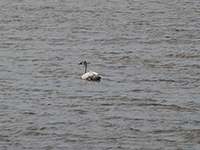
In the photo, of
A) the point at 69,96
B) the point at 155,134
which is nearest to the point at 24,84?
the point at 69,96

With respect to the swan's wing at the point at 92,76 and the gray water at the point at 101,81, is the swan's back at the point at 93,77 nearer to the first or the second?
the swan's wing at the point at 92,76

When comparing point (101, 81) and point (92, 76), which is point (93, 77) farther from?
point (101, 81)

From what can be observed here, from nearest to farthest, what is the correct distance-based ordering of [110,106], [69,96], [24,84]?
1. [110,106]
2. [69,96]
3. [24,84]

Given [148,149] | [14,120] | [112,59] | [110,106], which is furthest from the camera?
[112,59]

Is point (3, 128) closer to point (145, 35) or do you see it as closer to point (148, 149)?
point (148, 149)

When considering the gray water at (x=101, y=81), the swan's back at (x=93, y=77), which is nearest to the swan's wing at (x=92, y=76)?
the swan's back at (x=93, y=77)

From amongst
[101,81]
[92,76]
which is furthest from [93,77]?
[101,81]

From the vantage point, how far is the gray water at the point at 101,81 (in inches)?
709

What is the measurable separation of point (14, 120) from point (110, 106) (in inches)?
180

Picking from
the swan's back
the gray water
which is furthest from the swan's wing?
the gray water

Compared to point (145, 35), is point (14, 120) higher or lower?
lower

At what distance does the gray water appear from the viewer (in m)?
18.0

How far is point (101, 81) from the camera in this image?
87.5ft

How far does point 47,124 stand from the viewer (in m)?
19.2
